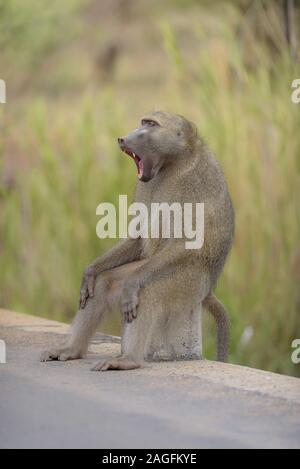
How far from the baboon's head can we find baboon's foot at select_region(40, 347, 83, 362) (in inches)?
35.8

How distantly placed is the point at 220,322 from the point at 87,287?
0.73 metres

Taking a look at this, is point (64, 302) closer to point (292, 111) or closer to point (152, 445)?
point (292, 111)

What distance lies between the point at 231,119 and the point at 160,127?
273 cm

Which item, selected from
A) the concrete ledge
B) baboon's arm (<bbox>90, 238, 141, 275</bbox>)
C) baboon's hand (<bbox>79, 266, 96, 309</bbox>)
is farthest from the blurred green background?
the concrete ledge

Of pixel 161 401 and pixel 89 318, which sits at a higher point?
pixel 89 318

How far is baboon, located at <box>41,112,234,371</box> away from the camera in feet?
17.0

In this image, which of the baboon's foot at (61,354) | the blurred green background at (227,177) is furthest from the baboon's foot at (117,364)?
the blurred green background at (227,177)

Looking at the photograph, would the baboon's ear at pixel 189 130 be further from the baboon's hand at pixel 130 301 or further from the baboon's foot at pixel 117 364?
the baboon's foot at pixel 117 364

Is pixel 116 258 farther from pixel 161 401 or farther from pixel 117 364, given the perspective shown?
pixel 161 401

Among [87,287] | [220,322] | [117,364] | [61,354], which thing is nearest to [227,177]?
[220,322]

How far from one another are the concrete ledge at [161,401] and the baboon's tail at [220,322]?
1.12 ft

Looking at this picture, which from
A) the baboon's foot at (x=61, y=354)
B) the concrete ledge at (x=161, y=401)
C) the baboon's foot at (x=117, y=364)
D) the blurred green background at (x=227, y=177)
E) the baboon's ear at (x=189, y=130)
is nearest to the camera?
the concrete ledge at (x=161, y=401)

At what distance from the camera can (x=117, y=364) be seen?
5.05 meters

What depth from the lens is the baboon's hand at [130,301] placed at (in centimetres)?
510
